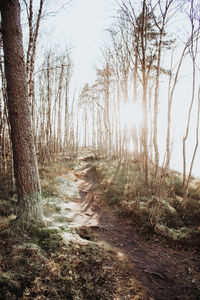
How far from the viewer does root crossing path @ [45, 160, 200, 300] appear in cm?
267

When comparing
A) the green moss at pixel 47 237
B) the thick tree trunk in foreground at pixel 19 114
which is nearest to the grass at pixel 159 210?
the green moss at pixel 47 237

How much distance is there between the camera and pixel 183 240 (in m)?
3.91

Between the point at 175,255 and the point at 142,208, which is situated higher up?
the point at 142,208

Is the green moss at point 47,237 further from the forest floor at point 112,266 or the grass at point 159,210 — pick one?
the grass at point 159,210

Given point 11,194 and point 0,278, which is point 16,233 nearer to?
point 0,278

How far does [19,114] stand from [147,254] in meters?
4.42

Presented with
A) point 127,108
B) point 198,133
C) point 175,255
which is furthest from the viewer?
point 127,108

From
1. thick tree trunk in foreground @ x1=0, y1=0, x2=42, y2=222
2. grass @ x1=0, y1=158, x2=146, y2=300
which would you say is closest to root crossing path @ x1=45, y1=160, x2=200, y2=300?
grass @ x1=0, y1=158, x2=146, y2=300

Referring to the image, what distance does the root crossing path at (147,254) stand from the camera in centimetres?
267

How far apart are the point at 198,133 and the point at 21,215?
631 cm

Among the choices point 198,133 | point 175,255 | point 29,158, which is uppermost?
point 198,133

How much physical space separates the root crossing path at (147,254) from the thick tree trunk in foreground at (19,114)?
99cm

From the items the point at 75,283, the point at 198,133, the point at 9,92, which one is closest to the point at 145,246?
the point at 75,283

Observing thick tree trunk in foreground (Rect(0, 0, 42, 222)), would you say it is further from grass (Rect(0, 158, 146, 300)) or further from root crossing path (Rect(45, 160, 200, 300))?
root crossing path (Rect(45, 160, 200, 300))
